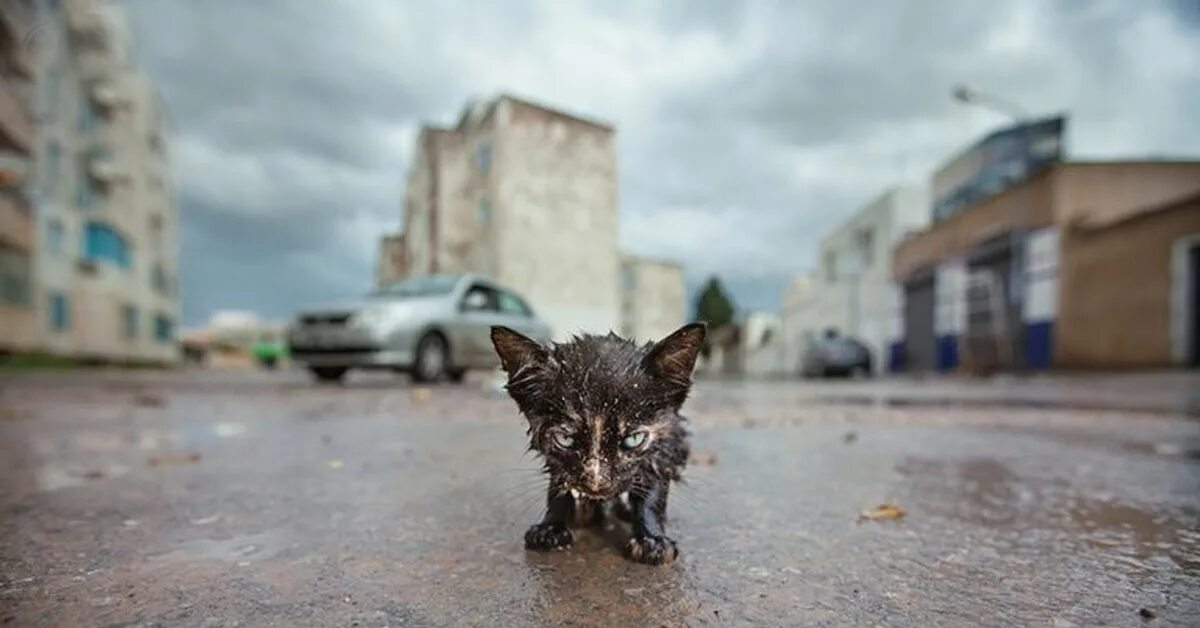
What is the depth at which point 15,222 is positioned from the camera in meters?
22.6

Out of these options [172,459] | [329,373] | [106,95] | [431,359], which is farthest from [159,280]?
[172,459]

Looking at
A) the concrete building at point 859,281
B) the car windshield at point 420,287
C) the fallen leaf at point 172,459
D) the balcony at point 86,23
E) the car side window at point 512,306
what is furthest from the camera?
the concrete building at point 859,281

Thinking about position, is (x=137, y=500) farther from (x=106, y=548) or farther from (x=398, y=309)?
(x=398, y=309)

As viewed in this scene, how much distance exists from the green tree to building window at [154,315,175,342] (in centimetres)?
3668

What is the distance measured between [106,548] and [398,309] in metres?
8.30

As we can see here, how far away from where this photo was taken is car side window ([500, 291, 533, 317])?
1152cm

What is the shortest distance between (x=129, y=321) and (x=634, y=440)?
41.0 meters

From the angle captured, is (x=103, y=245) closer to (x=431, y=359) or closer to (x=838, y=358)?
(x=431, y=359)

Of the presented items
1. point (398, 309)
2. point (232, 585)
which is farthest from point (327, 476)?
point (398, 309)

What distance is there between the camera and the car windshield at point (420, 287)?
1054 cm

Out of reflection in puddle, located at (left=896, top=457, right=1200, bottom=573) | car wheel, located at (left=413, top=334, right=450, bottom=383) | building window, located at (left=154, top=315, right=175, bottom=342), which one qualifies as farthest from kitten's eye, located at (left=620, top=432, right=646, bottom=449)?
building window, located at (left=154, top=315, right=175, bottom=342)

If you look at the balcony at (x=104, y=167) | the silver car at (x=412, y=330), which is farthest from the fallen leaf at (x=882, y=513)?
the balcony at (x=104, y=167)

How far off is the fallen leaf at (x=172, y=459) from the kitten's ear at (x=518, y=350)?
2.25 m

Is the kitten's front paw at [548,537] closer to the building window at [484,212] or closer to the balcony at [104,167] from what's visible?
the building window at [484,212]
